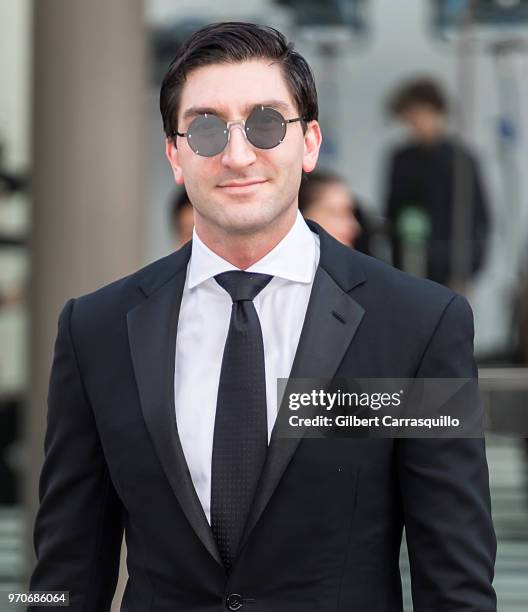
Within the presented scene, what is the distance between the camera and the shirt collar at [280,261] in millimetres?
2346

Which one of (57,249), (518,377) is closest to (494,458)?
(518,377)

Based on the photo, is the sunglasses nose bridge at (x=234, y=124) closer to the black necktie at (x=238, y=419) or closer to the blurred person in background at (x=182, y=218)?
the black necktie at (x=238, y=419)

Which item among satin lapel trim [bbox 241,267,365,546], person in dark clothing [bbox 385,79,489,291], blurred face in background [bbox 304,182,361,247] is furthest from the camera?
person in dark clothing [bbox 385,79,489,291]

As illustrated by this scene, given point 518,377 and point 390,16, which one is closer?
point 518,377

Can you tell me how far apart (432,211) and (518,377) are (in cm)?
148

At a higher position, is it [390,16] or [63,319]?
[390,16]

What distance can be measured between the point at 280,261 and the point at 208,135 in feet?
0.80

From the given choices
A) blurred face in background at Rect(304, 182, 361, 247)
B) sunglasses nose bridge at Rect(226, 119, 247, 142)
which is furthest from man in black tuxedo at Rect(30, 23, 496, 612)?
blurred face in background at Rect(304, 182, 361, 247)

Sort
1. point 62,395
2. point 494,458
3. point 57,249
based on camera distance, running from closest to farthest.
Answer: point 62,395
point 57,249
point 494,458

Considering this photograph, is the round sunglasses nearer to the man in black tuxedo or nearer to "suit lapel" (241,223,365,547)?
the man in black tuxedo

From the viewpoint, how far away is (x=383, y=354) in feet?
7.52

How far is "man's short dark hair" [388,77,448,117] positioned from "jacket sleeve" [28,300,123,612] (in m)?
3.57

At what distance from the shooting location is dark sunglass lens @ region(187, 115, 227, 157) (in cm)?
225

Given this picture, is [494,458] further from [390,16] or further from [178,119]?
[178,119]
